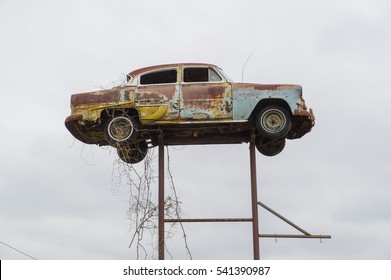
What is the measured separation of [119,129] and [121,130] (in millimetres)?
39

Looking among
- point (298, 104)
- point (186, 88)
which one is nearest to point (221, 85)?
point (186, 88)

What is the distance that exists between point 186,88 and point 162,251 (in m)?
2.84

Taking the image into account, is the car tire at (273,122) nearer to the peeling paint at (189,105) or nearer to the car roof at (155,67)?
the peeling paint at (189,105)

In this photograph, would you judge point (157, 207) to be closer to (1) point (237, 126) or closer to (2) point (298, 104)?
(1) point (237, 126)

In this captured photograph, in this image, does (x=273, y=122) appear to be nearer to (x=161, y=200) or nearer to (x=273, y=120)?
(x=273, y=120)

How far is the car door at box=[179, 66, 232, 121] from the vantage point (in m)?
12.1

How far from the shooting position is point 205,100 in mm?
12211

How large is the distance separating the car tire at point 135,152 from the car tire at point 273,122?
2.23m

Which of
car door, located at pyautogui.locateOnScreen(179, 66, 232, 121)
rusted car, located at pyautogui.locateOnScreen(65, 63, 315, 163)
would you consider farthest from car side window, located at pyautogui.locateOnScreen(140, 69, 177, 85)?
car door, located at pyautogui.locateOnScreen(179, 66, 232, 121)

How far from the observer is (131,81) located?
12734mm

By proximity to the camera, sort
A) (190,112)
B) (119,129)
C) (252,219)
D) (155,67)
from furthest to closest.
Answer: (155,67)
(119,129)
(190,112)
(252,219)

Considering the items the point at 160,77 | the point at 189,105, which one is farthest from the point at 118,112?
the point at 189,105

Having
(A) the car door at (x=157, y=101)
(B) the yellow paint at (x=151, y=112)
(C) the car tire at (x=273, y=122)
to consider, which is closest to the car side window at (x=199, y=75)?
(A) the car door at (x=157, y=101)

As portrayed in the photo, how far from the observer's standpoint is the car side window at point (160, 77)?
12.8 meters
